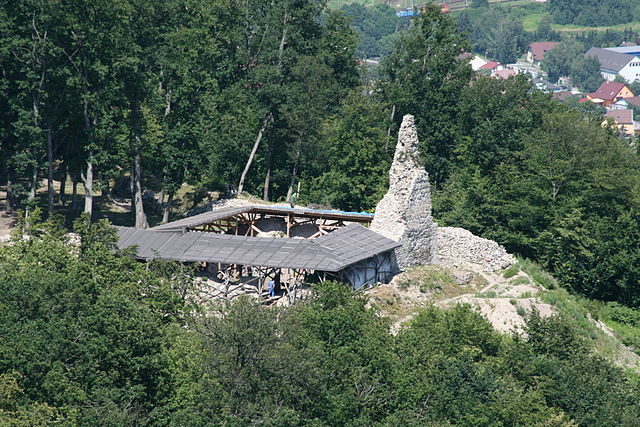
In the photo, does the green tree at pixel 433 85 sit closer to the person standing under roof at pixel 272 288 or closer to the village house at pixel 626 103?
the person standing under roof at pixel 272 288

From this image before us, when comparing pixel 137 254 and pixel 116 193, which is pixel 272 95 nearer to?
pixel 116 193

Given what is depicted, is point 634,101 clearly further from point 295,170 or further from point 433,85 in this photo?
point 295,170

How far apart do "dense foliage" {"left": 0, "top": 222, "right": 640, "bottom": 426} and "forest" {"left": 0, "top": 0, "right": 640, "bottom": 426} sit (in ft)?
0.28

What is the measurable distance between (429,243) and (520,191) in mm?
12226

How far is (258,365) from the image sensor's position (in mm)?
31688

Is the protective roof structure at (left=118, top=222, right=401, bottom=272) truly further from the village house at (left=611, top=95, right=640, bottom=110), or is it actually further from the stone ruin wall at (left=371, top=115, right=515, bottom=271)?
the village house at (left=611, top=95, right=640, bottom=110)

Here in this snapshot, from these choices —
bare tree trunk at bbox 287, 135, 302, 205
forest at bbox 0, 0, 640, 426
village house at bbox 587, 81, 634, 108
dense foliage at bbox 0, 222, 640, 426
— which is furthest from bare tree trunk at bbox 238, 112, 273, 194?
village house at bbox 587, 81, 634, 108

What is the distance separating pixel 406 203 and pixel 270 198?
21.4 meters

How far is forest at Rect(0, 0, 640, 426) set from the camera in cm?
3209

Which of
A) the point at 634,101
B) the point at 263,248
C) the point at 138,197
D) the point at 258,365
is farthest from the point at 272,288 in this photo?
the point at 634,101

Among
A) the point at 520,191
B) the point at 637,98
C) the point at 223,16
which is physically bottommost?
the point at 637,98

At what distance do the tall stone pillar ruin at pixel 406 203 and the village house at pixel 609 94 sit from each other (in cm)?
14435

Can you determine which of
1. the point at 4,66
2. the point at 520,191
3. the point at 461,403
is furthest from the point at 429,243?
the point at 4,66

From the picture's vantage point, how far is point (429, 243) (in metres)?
48.8
